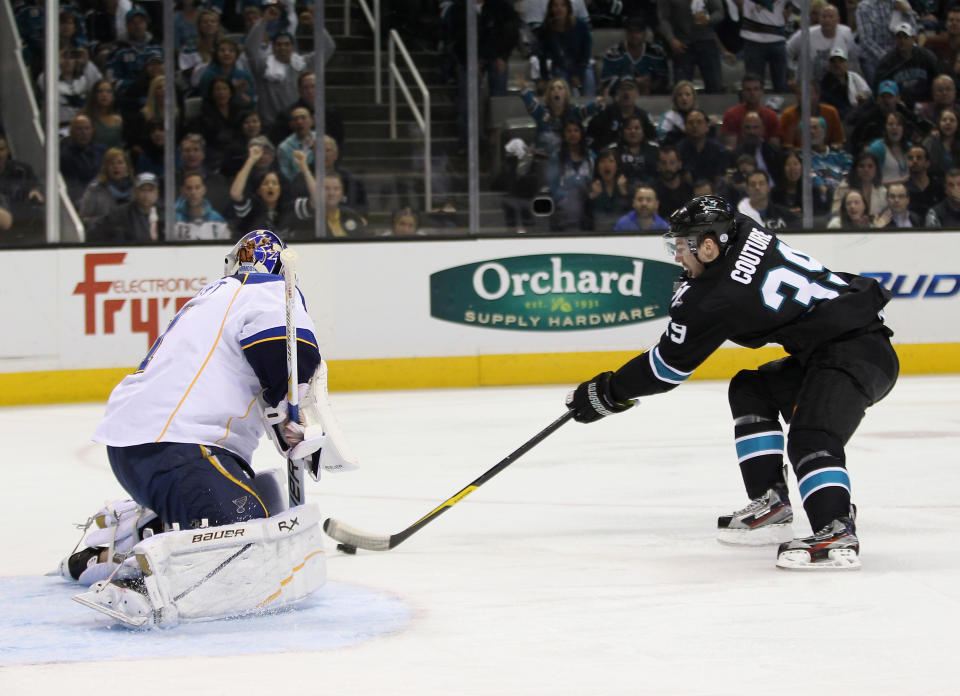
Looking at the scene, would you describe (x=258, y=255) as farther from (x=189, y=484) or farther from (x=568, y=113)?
(x=568, y=113)

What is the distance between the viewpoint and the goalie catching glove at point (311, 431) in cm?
Result: 301

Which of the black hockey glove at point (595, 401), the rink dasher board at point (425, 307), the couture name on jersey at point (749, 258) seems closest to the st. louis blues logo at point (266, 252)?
the black hockey glove at point (595, 401)

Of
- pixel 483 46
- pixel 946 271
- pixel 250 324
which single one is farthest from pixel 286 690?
pixel 946 271

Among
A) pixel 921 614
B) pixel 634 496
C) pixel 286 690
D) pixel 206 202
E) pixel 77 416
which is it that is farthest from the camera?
pixel 206 202

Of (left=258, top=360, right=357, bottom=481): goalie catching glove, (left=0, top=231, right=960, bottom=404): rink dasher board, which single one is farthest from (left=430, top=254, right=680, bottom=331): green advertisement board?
(left=258, top=360, right=357, bottom=481): goalie catching glove

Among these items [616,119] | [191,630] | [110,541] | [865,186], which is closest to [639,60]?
[616,119]

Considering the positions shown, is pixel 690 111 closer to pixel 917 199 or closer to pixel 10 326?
pixel 917 199

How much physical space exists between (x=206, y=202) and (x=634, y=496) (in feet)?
13.4

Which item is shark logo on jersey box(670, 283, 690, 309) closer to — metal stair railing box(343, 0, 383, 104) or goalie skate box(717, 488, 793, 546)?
goalie skate box(717, 488, 793, 546)

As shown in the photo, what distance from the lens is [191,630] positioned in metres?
2.89

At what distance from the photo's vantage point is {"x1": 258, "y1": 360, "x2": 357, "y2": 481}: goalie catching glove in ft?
9.87

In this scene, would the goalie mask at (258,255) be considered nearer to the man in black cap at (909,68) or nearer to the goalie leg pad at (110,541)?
the goalie leg pad at (110,541)

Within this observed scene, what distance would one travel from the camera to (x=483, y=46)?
8.16m

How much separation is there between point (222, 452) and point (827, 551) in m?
1.55
